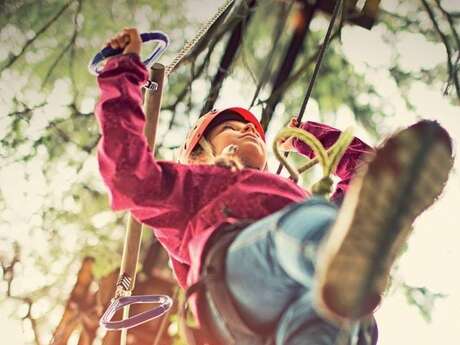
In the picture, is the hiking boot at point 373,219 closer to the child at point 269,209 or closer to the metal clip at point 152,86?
the child at point 269,209

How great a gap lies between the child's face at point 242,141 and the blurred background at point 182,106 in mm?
900

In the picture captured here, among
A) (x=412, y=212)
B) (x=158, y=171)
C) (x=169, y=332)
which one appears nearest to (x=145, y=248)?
(x=169, y=332)

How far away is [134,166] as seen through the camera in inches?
44.5

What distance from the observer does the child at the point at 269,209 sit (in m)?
0.78

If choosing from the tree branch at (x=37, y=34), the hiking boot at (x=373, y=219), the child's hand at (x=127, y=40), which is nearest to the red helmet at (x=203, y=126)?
the child's hand at (x=127, y=40)

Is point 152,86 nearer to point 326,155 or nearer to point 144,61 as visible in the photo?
point 144,61

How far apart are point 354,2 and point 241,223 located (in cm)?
153

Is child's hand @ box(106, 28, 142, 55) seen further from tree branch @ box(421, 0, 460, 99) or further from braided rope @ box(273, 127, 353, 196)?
tree branch @ box(421, 0, 460, 99)

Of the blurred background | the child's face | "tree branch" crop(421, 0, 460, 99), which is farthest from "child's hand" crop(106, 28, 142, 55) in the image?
"tree branch" crop(421, 0, 460, 99)

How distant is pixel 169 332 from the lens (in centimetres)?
261

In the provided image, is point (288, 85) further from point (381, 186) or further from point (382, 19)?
point (381, 186)

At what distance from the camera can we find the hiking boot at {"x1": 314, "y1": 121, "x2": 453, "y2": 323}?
0.76 metres

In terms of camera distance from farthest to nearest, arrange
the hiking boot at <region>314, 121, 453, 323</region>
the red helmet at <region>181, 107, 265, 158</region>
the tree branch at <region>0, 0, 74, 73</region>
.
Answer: the tree branch at <region>0, 0, 74, 73</region>
the red helmet at <region>181, 107, 265, 158</region>
the hiking boot at <region>314, 121, 453, 323</region>

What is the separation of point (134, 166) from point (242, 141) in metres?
0.37
